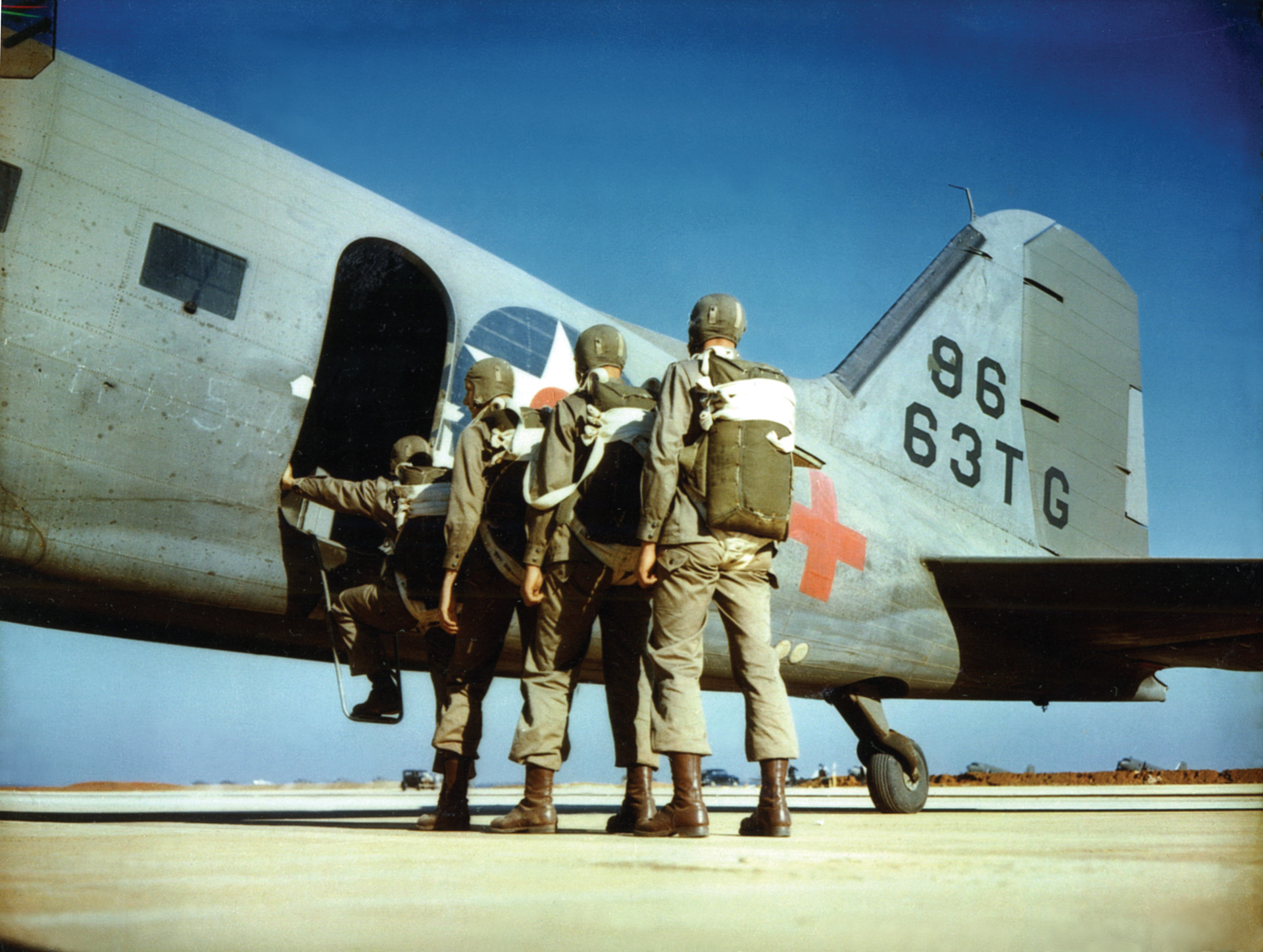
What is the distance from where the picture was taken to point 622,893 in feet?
5.71

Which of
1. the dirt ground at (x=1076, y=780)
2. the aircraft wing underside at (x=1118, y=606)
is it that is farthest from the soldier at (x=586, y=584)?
the dirt ground at (x=1076, y=780)

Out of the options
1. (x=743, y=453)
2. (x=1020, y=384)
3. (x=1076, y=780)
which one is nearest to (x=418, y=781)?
(x=1020, y=384)

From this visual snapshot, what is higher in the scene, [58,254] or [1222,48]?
[1222,48]

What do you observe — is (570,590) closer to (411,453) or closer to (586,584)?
(586,584)

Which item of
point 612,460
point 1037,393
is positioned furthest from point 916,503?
point 612,460

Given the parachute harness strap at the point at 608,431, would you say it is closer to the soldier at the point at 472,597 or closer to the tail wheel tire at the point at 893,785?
the soldier at the point at 472,597

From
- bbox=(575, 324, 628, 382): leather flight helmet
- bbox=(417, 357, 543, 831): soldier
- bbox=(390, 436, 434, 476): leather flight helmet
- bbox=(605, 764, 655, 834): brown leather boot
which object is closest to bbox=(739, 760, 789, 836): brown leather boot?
bbox=(605, 764, 655, 834): brown leather boot

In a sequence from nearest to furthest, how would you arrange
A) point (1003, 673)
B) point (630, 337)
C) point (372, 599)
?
point (372, 599) < point (630, 337) < point (1003, 673)

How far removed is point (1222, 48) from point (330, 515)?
3.58m

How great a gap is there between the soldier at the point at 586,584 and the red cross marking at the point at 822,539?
2.02 m

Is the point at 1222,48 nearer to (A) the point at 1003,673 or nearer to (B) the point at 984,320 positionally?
(A) the point at 1003,673

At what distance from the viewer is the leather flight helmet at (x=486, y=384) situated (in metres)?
4.22

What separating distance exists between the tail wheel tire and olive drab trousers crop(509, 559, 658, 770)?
2577 mm

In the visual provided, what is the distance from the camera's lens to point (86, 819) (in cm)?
428
